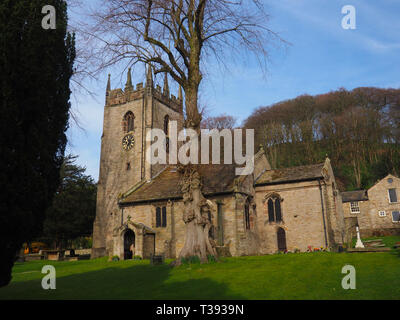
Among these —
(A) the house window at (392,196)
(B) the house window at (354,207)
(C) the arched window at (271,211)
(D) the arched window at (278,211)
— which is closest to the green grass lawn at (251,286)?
(D) the arched window at (278,211)

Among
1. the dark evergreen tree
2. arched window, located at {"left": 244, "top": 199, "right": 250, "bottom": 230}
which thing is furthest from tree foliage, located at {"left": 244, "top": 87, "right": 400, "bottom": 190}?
the dark evergreen tree

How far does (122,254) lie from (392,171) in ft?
147

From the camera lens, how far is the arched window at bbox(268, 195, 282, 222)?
1146 inches

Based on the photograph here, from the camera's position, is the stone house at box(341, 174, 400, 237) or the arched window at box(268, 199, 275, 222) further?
the stone house at box(341, 174, 400, 237)

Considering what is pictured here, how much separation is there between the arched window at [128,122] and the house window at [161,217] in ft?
54.2

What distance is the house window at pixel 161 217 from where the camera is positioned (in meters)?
30.1

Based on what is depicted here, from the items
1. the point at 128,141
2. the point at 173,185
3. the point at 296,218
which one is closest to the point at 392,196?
the point at 296,218

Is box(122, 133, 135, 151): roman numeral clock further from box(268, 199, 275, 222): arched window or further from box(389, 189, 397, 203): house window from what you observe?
box(389, 189, 397, 203): house window

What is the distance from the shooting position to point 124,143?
42906 millimetres

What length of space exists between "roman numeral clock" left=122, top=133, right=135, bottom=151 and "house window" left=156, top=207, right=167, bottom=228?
14.1 m

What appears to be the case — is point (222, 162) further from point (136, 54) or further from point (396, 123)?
point (396, 123)

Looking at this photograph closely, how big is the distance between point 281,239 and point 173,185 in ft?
38.0

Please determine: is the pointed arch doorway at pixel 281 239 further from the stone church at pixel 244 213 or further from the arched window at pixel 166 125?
the arched window at pixel 166 125
